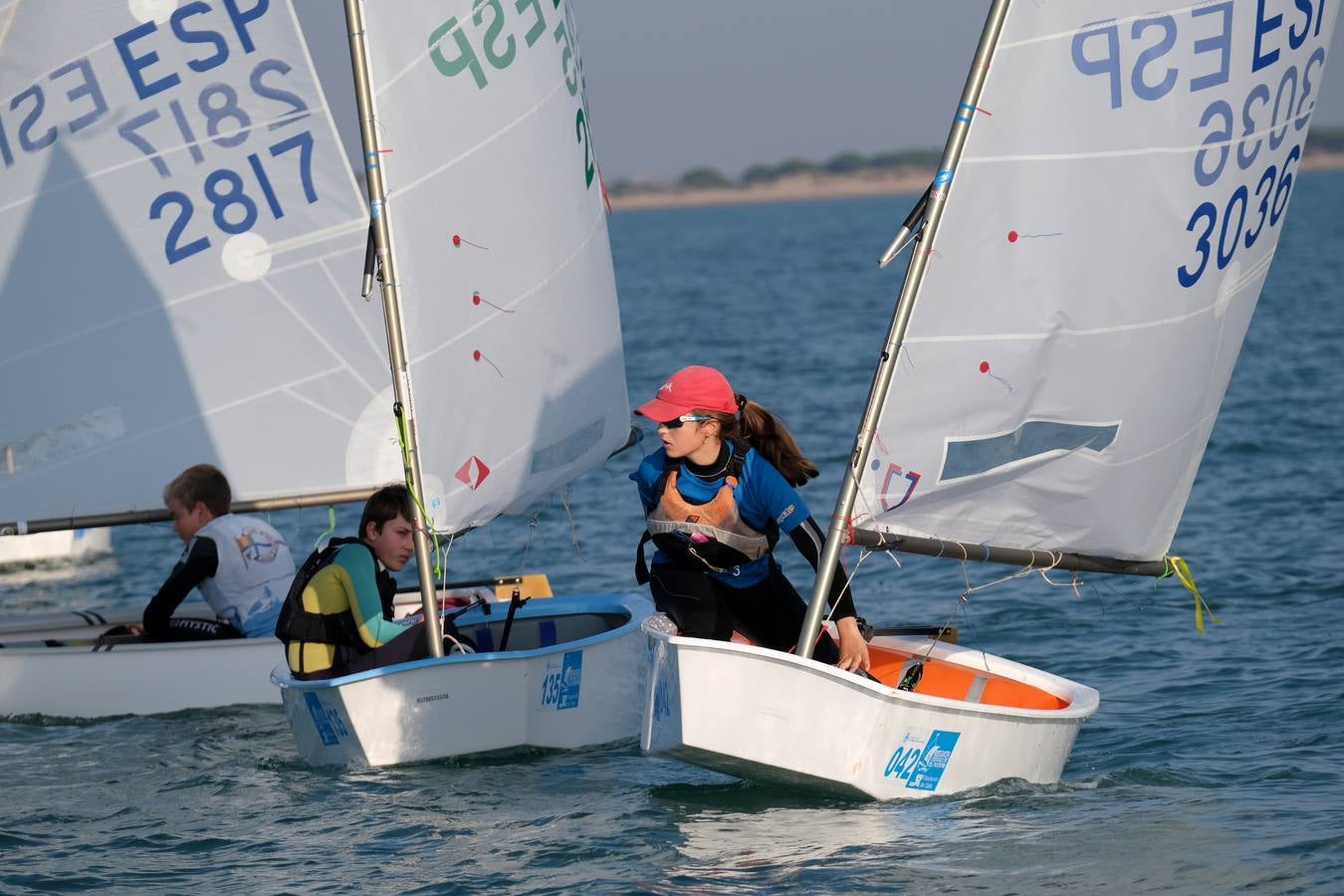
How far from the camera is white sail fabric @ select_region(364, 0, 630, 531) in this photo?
18.7 ft

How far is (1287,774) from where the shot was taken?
17.0 ft

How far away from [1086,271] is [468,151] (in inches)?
87.6

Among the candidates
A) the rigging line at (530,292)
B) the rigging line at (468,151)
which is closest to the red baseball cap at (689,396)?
the rigging line at (530,292)

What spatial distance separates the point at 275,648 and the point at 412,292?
1.71 meters

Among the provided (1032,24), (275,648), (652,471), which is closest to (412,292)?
(652,471)

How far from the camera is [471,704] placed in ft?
17.6

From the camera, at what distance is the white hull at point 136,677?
A: 6.59m

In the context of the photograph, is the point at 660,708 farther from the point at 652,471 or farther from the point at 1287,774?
the point at 1287,774

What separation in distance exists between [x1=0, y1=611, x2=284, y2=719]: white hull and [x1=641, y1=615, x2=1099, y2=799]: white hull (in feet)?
7.86

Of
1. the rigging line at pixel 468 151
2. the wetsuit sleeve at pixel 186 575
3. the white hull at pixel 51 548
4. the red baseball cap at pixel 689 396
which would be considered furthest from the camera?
the white hull at pixel 51 548

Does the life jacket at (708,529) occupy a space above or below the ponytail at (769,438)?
below

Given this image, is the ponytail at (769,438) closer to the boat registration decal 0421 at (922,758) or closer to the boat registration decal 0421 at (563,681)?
the boat registration decal 0421 at (922,758)

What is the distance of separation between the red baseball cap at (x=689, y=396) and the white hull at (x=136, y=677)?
2515mm

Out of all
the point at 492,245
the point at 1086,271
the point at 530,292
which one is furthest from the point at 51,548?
the point at 1086,271
